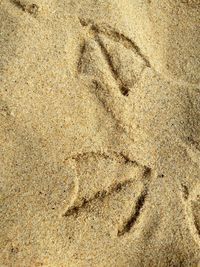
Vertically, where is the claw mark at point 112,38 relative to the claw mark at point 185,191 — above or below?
above

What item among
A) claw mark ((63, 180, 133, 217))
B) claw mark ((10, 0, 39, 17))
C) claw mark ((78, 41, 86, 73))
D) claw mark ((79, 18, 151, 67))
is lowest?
claw mark ((63, 180, 133, 217))

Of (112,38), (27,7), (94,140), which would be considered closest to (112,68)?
(112,38)

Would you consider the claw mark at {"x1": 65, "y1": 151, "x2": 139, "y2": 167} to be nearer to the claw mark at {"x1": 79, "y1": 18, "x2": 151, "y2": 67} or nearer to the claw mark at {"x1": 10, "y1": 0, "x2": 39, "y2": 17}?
the claw mark at {"x1": 79, "y1": 18, "x2": 151, "y2": 67}

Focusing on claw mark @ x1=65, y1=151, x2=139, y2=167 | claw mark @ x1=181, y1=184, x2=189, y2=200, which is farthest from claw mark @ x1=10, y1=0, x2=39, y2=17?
claw mark @ x1=181, y1=184, x2=189, y2=200

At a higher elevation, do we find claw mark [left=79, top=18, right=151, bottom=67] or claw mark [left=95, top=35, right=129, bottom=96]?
claw mark [left=79, top=18, right=151, bottom=67]

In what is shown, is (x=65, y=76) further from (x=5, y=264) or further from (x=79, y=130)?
(x=5, y=264)

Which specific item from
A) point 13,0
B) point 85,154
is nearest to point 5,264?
point 85,154

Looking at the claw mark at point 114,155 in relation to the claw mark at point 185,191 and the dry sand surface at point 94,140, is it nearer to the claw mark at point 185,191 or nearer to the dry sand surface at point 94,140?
the dry sand surface at point 94,140

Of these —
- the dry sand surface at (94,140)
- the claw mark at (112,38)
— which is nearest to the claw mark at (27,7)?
the dry sand surface at (94,140)
